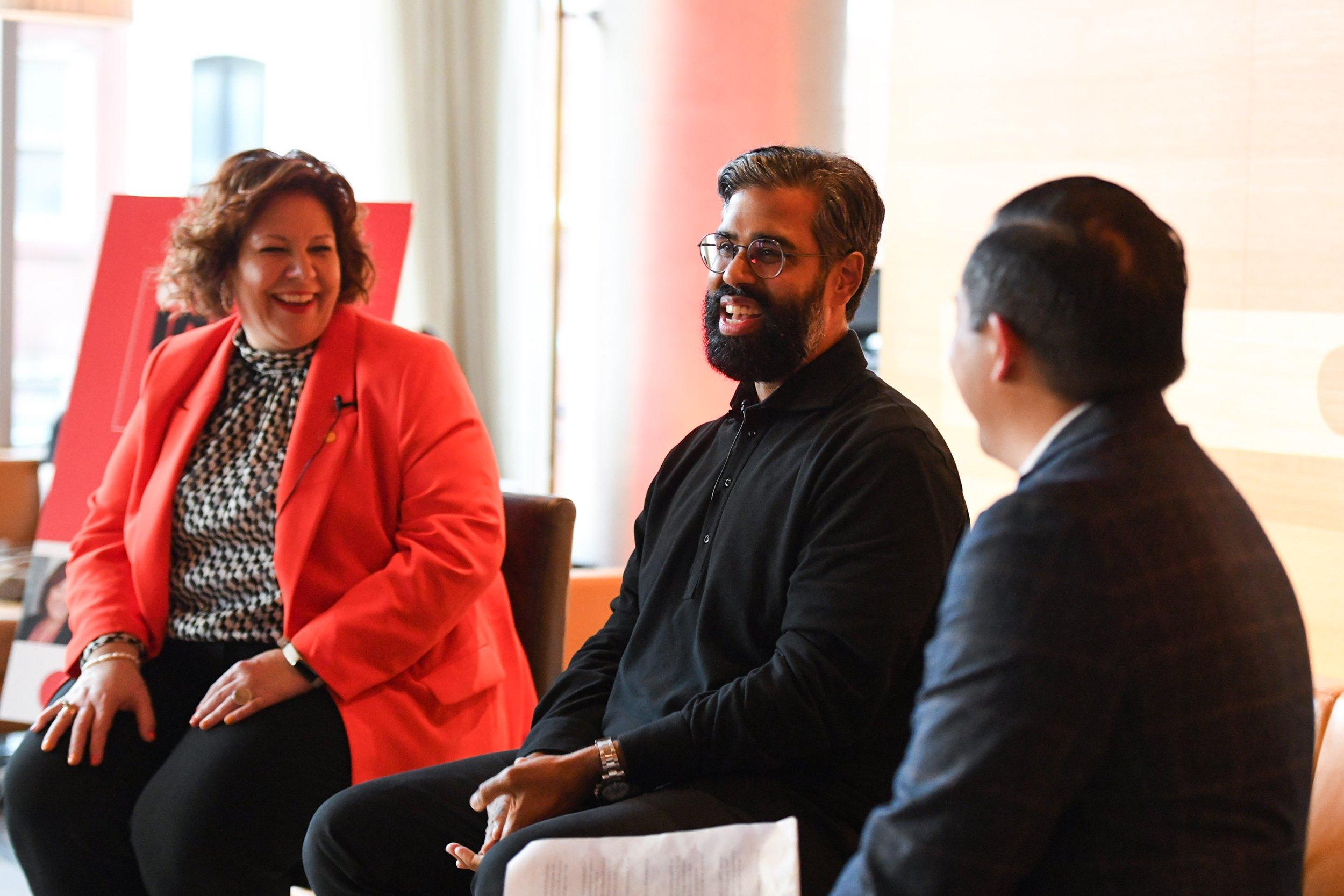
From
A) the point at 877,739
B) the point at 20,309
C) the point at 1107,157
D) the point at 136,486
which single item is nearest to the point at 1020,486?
the point at 877,739

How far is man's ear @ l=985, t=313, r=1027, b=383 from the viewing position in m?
0.99

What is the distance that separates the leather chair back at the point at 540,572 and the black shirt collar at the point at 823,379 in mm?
731

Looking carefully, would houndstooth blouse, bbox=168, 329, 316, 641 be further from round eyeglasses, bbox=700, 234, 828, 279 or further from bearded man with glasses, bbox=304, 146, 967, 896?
round eyeglasses, bbox=700, 234, 828, 279

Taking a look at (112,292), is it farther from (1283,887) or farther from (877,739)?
(1283,887)

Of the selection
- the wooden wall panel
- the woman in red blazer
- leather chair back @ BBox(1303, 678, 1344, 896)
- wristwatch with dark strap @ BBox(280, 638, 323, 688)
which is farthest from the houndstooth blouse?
leather chair back @ BBox(1303, 678, 1344, 896)

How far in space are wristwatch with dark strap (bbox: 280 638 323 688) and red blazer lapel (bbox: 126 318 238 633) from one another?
12.8 inches

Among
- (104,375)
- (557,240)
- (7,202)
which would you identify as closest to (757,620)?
(104,375)

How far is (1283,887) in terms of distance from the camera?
928 mm

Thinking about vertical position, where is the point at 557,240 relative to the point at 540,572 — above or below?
above

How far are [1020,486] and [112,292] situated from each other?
108 inches

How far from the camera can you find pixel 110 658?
6.79 ft

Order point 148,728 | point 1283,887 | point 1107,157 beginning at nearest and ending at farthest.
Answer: point 1283,887 → point 148,728 → point 1107,157

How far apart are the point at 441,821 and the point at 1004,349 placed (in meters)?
1.12

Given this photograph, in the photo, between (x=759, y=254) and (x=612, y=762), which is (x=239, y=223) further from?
(x=612, y=762)
